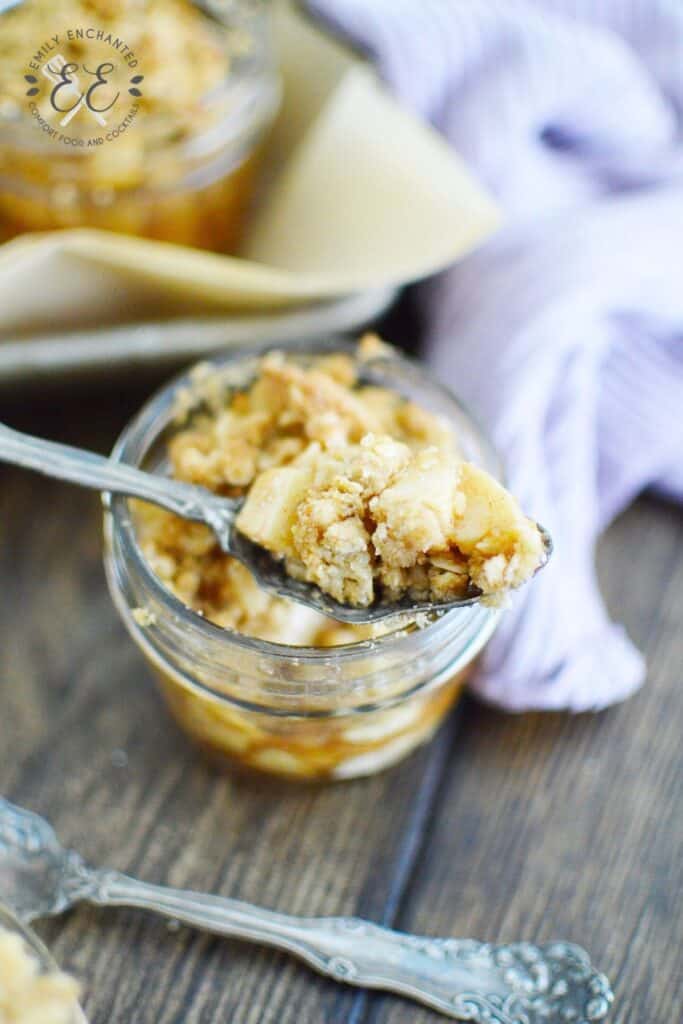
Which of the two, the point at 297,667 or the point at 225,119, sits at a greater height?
the point at 225,119

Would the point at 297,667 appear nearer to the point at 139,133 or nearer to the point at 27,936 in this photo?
the point at 27,936

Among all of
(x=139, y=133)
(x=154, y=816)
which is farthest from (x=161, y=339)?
(x=154, y=816)

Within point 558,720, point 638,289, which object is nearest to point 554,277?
point 638,289

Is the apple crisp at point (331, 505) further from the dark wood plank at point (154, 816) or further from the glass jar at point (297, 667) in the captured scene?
the dark wood plank at point (154, 816)

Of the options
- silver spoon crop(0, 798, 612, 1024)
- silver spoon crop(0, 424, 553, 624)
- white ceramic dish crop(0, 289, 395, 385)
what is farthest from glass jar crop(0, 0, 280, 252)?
silver spoon crop(0, 798, 612, 1024)

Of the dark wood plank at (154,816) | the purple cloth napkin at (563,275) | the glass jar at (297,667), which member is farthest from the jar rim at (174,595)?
the dark wood plank at (154,816)

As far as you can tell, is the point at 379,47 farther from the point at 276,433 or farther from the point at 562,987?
the point at 562,987
